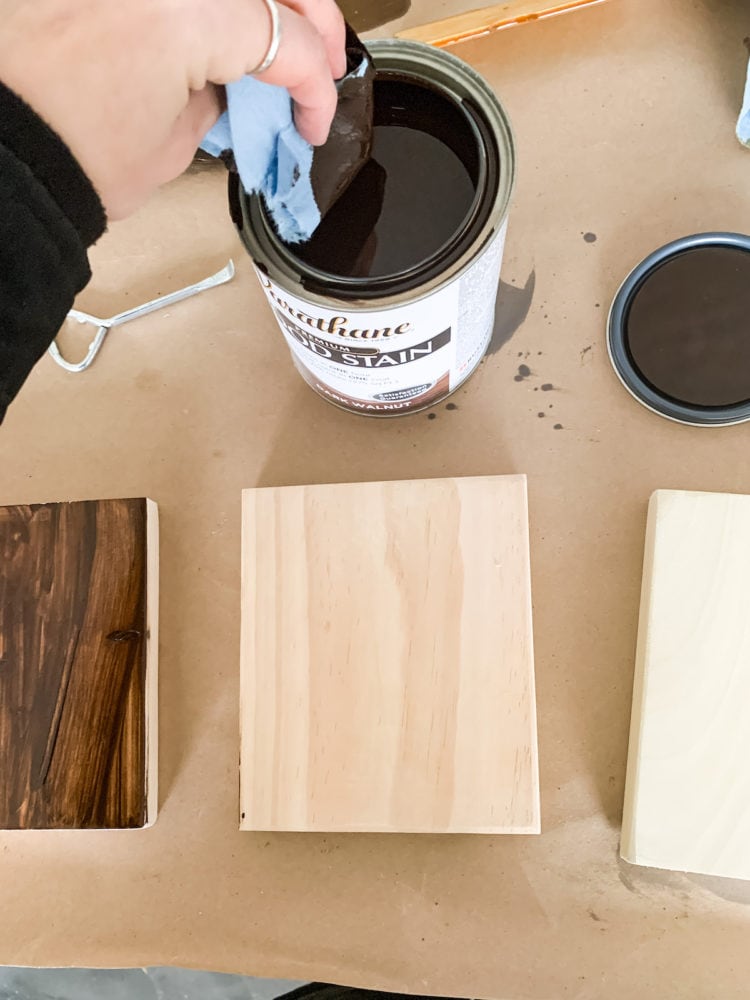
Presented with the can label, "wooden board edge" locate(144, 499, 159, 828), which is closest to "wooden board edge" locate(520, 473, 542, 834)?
the can label

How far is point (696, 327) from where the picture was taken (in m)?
0.71

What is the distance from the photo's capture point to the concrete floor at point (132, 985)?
0.93m

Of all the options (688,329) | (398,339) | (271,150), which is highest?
(271,150)

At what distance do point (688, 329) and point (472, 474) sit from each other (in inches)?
9.3

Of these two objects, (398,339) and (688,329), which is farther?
Result: (688,329)

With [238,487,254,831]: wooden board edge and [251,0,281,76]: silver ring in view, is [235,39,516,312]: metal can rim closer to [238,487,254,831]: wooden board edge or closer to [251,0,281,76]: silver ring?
[251,0,281,76]: silver ring

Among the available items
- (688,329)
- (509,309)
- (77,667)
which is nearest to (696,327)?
(688,329)

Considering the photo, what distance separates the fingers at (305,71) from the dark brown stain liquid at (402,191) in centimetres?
9

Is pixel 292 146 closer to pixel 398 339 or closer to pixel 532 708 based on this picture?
pixel 398 339

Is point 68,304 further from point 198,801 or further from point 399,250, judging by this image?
point 198,801

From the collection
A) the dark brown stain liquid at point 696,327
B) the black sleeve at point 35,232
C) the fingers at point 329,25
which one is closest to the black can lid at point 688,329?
the dark brown stain liquid at point 696,327

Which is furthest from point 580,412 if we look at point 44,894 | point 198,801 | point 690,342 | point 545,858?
point 44,894

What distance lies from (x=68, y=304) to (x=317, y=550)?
0.33 m

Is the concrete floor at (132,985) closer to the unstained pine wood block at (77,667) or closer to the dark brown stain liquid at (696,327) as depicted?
the unstained pine wood block at (77,667)
